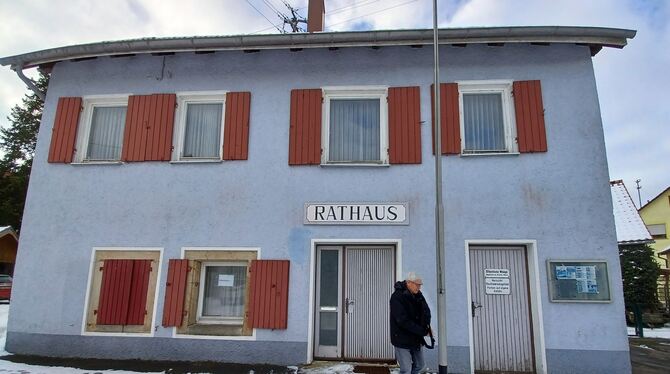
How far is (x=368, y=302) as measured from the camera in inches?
310

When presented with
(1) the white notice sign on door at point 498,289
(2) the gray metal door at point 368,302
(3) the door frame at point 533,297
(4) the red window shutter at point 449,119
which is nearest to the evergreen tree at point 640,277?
(3) the door frame at point 533,297

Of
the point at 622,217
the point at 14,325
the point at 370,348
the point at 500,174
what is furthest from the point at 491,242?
the point at 622,217

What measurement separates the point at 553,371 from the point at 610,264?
2.03 meters

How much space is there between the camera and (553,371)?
710 cm

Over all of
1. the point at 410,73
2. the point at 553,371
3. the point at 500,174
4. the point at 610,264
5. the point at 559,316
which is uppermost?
the point at 410,73

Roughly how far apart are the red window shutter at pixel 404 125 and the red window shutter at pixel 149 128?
4.33 m

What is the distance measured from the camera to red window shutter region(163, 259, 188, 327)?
7789mm

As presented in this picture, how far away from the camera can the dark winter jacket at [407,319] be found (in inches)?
227

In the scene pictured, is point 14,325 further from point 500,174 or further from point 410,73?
point 500,174

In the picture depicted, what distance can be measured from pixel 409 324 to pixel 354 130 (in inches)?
161

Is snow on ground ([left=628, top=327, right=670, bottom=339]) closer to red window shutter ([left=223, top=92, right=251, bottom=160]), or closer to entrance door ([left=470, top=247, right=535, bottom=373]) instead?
entrance door ([left=470, top=247, right=535, bottom=373])

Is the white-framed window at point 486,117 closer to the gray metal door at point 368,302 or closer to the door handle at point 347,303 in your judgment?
the gray metal door at point 368,302

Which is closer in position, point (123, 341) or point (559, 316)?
point (559, 316)

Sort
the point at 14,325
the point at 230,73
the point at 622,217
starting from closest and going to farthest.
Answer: the point at 14,325, the point at 230,73, the point at 622,217
